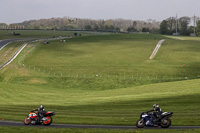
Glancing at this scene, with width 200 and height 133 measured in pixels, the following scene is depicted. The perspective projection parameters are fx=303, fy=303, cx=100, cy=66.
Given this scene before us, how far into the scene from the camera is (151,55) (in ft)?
387

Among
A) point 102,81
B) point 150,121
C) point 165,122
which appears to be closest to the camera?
point 165,122

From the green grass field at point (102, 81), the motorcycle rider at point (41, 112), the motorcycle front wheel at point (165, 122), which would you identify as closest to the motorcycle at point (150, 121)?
the motorcycle front wheel at point (165, 122)

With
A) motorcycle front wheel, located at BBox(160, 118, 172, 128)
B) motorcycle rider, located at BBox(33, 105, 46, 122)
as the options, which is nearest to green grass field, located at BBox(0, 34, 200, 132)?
motorcycle front wheel, located at BBox(160, 118, 172, 128)

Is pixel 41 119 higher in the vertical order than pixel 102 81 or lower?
higher

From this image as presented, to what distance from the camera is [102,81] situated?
77.8 metres

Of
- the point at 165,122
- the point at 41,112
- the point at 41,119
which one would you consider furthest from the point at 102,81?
the point at 165,122

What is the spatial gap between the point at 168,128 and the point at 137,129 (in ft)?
9.48

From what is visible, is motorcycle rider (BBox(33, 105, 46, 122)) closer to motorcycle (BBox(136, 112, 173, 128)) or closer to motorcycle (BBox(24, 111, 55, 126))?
motorcycle (BBox(24, 111, 55, 126))

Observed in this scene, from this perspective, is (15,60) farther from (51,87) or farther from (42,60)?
(51,87)

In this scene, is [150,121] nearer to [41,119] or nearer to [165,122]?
[165,122]

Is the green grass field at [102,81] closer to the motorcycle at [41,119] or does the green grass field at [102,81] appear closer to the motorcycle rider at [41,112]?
the motorcycle at [41,119]

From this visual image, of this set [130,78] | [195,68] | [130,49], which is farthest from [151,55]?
[130,78]

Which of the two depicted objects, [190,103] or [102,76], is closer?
[190,103]

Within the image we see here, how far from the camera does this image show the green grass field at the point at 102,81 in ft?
123
